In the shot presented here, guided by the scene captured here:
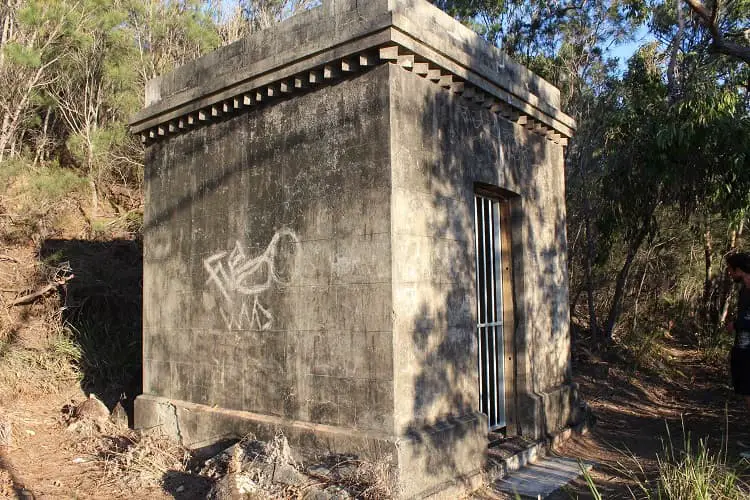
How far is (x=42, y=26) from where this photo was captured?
42.5 ft

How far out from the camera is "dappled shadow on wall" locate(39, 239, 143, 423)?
9.17 m

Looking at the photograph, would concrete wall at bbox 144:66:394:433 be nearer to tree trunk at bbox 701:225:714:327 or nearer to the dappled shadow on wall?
the dappled shadow on wall

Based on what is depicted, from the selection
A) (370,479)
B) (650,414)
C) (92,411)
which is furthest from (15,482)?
(650,414)

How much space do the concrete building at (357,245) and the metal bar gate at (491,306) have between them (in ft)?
0.08

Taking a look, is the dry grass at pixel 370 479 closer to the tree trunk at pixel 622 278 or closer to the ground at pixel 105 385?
the ground at pixel 105 385

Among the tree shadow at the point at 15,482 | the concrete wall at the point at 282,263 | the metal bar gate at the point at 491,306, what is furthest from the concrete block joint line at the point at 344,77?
the tree shadow at the point at 15,482

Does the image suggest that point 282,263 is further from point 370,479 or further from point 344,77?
point 370,479

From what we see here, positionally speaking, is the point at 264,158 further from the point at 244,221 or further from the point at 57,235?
the point at 57,235

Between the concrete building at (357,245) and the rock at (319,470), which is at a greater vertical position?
the concrete building at (357,245)

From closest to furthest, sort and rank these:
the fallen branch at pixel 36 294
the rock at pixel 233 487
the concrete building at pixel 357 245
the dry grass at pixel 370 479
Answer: the dry grass at pixel 370 479 → the rock at pixel 233 487 → the concrete building at pixel 357 245 → the fallen branch at pixel 36 294

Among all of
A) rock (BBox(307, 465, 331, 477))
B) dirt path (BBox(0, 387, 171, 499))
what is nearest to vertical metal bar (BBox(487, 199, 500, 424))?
rock (BBox(307, 465, 331, 477))

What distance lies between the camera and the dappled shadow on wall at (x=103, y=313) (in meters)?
9.17

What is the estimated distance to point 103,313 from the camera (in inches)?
411

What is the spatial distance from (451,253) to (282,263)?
1.61 m
